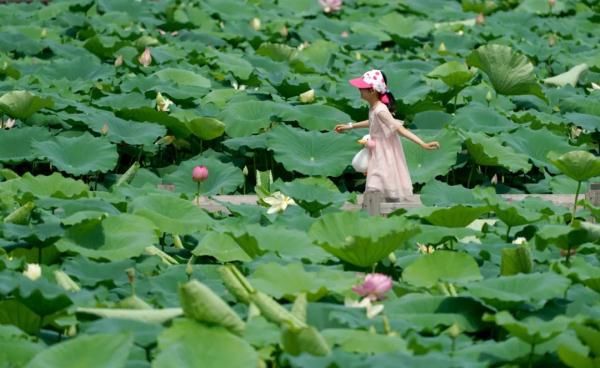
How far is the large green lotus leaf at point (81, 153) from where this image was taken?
6652mm

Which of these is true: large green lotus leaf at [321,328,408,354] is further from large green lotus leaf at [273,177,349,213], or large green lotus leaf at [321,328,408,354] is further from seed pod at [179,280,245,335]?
large green lotus leaf at [273,177,349,213]

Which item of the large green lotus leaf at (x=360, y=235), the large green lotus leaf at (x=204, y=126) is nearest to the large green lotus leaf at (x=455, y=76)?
the large green lotus leaf at (x=204, y=126)

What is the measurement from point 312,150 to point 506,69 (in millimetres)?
1673

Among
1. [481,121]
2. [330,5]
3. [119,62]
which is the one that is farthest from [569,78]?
[330,5]

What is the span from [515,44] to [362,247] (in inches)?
228

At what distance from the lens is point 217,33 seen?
10508mm

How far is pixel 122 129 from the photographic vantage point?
7.36 metres

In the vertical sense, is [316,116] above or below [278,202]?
below

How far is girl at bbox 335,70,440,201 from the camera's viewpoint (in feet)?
20.7

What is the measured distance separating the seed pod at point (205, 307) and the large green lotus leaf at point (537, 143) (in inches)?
132

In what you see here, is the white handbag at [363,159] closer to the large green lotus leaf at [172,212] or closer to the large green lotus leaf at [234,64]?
the large green lotus leaf at [172,212]

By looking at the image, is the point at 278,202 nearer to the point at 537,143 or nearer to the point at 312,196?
the point at 312,196

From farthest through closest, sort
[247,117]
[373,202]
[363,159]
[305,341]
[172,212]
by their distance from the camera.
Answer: [247,117] → [363,159] → [373,202] → [172,212] → [305,341]

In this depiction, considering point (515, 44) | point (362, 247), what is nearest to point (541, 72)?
point (515, 44)
